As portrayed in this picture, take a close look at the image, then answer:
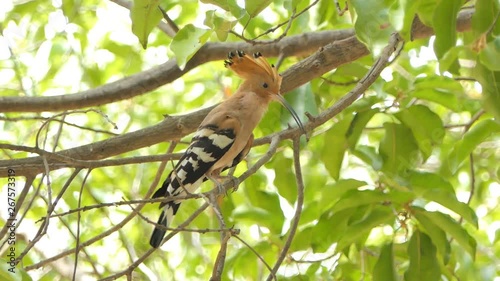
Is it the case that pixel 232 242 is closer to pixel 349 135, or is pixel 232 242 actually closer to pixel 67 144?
pixel 67 144

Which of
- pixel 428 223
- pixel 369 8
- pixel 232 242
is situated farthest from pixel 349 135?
pixel 232 242

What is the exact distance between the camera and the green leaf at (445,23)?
1.22 metres

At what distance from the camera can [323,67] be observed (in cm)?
216

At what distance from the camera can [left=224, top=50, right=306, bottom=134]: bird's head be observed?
90.4 inches

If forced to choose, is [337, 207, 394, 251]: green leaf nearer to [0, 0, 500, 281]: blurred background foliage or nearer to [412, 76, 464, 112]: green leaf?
[0, 0, 500, 281]: blurred background foliage

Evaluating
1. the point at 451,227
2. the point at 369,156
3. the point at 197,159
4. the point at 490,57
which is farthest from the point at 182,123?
the point at 490,57

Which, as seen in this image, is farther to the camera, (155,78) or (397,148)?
(155,78)

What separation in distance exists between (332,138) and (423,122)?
0.26 metres

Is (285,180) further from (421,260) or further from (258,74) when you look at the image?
(421,260)

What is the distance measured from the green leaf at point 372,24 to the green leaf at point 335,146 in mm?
703

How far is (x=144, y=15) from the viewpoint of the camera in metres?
1.60

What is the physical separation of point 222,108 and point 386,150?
51 cm

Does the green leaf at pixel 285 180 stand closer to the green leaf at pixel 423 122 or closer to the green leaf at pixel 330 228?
the green leaf at pixel 330 228

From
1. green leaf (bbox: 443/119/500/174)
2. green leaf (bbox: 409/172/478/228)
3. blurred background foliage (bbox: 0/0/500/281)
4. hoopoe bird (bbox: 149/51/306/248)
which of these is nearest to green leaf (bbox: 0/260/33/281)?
blurred background foliage (bbox: 0/0/500/281)
